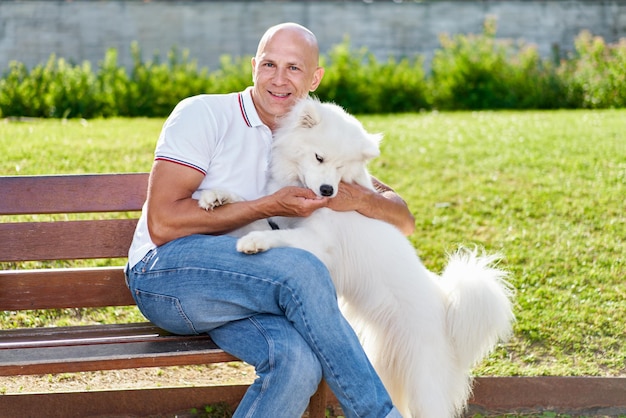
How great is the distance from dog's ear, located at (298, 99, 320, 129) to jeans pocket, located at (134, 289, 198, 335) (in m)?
0.94

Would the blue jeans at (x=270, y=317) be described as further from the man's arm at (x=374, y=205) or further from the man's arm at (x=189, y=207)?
the man's arm at (x=374, y=205)

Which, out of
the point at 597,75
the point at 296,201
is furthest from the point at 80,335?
the point at 597,75

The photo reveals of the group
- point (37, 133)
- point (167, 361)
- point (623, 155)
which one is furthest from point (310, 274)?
point (37, 133)

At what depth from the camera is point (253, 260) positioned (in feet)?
9.86

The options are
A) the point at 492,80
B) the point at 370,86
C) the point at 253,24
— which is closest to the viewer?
the point at 370,86

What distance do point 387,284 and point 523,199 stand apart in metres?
3.11

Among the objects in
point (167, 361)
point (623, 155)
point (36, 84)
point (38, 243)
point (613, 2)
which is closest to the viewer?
point (167, 361)

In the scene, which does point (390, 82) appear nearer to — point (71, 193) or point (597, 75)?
point (597, 75)

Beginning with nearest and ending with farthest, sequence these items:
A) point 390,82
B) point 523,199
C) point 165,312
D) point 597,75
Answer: point 165,312 < point 523,199 < point 597,75 < point 390,82

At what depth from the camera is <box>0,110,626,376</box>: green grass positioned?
4.62 meters

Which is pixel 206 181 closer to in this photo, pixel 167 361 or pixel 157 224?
pixel 157 224

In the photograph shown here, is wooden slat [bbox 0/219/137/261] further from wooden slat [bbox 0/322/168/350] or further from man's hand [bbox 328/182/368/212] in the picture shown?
man's hand [bbox 328/182/368/212]

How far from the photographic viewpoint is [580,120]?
8.89 meters

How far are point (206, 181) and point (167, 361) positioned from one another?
0.83m
